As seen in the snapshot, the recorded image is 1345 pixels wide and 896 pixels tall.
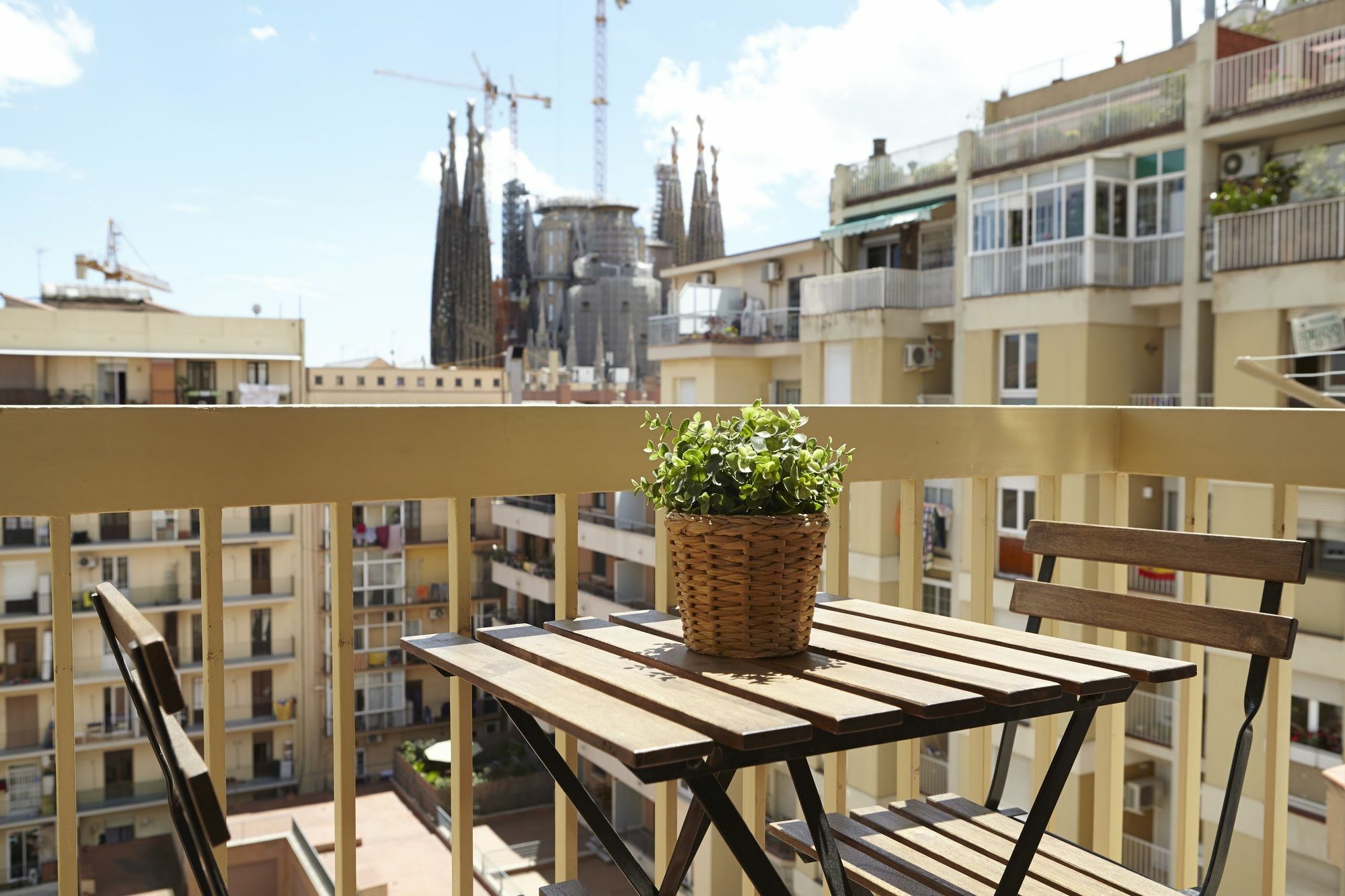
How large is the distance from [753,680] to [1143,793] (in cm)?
1845

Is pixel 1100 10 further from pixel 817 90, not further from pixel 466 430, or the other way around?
pixel 817 90

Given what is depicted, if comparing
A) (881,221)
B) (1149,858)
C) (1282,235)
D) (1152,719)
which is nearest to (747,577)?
(1282,235)

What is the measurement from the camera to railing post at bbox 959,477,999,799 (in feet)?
7.66

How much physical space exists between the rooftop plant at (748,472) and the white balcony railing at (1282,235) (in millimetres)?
16091

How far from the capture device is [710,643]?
148 cm

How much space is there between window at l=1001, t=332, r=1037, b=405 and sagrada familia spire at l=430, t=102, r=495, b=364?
5417cm

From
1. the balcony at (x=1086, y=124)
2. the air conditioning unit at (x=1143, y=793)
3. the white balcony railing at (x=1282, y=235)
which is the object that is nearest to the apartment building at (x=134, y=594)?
the balcony at (x=1086, y=124)

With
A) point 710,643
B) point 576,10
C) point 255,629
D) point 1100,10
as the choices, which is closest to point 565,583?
point 710,643

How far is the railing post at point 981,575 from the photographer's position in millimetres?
2336

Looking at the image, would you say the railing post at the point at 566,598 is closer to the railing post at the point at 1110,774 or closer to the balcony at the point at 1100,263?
the railing post at the point at 1110,774

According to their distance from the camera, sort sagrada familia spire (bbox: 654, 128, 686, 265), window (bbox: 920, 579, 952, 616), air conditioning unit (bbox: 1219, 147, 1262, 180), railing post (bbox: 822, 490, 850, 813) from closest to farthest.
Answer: railing post (bbox: 822, 490, 850, 813)
air conditioning unit (bbox: 1219, 147, 1262, 180)
window (bbox: 920, 579, 952, 616)
sagrada familia spire (bbox: 654, 128, 686, 265)

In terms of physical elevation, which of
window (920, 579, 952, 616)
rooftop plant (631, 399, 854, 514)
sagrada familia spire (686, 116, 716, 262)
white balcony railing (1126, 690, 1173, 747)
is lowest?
white balcony railing (1126, 690, 1173, 747)

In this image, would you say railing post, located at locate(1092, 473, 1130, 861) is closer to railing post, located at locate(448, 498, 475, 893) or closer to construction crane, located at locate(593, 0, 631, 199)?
railing post, located at locate(448, 498, 475, 893)

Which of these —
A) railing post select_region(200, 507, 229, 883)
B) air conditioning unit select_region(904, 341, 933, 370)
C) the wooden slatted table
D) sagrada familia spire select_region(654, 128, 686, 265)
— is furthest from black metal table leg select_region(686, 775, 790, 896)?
sagrada familia spire select_region(654, 128, 686, 265)
